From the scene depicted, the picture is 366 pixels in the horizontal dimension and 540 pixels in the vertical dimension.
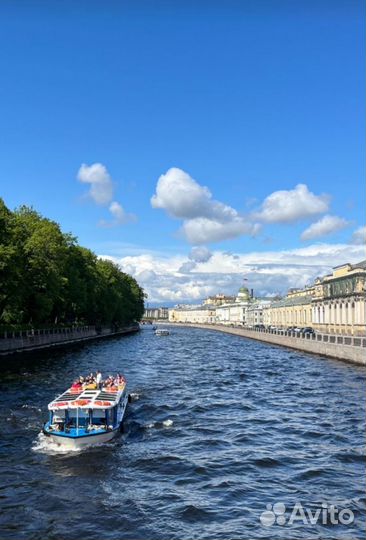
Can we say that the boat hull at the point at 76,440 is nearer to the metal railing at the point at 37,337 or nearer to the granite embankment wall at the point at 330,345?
the granite embankment wall at the point at 330,345

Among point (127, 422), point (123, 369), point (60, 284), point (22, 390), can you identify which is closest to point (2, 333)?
point (60, 284)

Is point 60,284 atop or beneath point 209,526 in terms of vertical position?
atop

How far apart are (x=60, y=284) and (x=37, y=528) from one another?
2658 inches

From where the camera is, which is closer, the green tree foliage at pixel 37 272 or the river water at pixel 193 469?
the river water at pixel 193 469

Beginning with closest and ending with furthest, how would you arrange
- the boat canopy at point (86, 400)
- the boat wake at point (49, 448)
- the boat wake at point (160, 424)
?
the boat wake at point (49, 448), the boat canopy at point (86, 400), the boat wake at point (160, 424)

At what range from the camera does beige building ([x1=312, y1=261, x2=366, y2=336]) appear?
98.5 metres

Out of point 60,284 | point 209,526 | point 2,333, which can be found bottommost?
point 209,526

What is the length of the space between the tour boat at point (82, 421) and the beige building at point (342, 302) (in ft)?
215

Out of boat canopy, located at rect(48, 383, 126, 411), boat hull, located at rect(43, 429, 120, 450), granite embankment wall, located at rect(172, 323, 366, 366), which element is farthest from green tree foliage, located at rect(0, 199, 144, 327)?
boat hull, located at rect(43, 429, 120, 450)

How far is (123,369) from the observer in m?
58.0

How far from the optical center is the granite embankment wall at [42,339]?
70.1 meters

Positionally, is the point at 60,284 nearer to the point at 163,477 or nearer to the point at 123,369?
the point at 123,369

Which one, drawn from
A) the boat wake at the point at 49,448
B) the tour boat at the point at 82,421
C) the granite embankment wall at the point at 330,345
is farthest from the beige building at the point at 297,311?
the boat wake at the point at 49,448

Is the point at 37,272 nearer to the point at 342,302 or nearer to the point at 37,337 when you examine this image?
the point at 37,337
